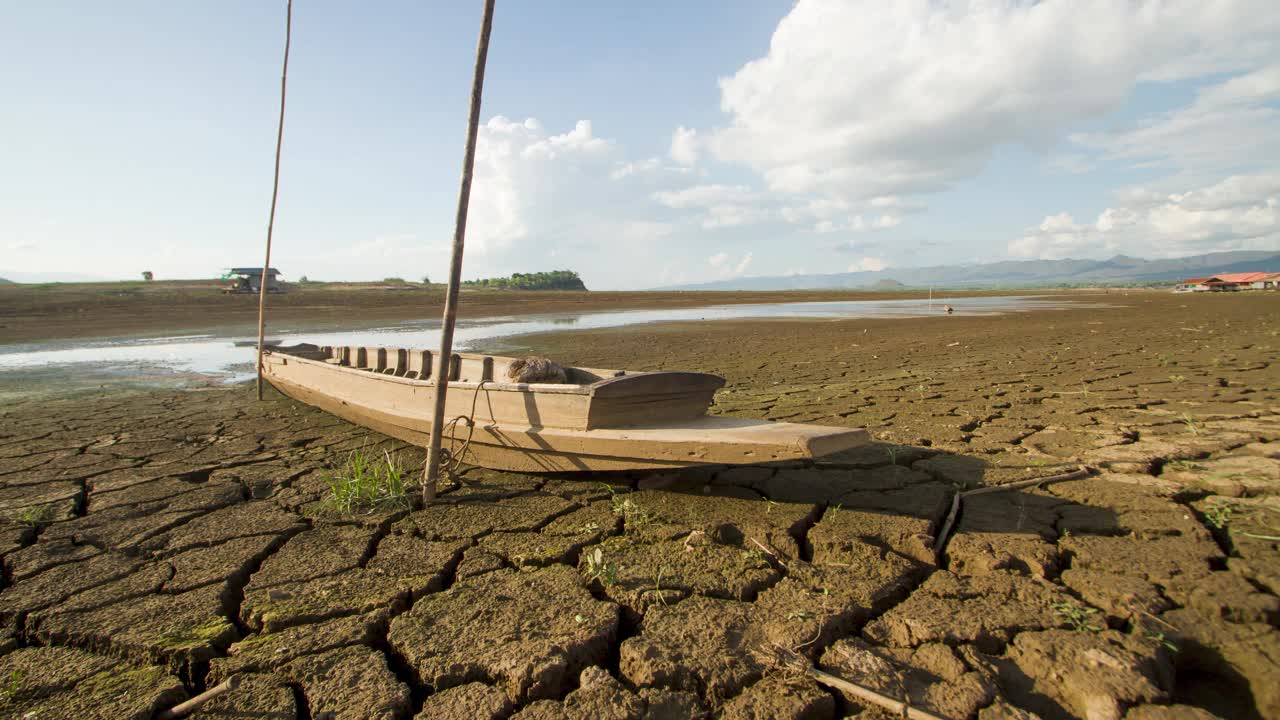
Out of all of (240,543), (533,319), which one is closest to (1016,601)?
(240,543)

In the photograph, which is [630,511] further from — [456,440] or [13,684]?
[13,684]

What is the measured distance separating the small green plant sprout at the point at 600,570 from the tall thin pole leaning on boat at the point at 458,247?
54.8 inches

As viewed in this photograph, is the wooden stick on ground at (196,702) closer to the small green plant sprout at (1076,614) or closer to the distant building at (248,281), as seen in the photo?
the small green plant sprout at (1076,614)

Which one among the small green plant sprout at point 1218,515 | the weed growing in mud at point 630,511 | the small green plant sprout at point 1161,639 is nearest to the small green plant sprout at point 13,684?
the weed growing in mud at point 630,511

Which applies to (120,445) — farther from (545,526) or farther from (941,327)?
(941,327)

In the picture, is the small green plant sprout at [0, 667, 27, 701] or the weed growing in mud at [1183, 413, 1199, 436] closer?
the small green plant sprout at [0, 667, 27, 701]

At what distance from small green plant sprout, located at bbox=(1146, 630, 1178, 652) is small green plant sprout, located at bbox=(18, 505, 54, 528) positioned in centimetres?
534

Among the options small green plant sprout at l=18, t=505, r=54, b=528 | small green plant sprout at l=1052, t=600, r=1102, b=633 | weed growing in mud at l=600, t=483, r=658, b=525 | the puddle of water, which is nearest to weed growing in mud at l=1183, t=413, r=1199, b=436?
small green plant sprout at l=1052, t=600, r=1102, b=633

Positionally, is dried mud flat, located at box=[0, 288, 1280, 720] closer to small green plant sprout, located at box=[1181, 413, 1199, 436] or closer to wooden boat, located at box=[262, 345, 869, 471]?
small green plant sprout, located at box=[1181, 413, 1199, 436]

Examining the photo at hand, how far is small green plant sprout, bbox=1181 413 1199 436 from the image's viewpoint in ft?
13.7

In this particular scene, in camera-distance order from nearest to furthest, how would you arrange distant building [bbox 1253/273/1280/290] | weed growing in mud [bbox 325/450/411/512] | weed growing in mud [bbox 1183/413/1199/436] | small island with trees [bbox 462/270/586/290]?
weed growing in mud [bbox 325/450/411/512] → weed growing in mud [bbox 1183/413/1199/436] → distant building [bbox 1253/273/1280/290] → small island with trees [bbox 462/270/586/290]

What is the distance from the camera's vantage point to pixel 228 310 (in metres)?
22.5

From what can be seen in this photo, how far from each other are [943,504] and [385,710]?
113 inches

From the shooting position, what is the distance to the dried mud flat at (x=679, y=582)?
5.96 ft
